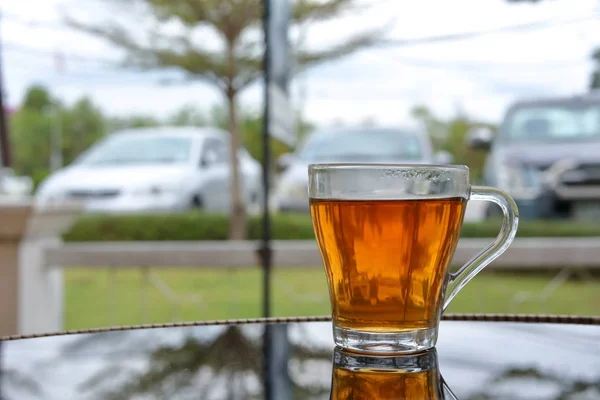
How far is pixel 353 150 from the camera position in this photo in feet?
12.9

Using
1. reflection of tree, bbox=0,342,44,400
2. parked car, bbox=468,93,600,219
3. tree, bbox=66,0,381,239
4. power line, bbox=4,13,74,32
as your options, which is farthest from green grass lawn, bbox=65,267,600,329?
power line, bbox=4,13,74,32

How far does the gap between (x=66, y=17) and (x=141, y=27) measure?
63 centimetres

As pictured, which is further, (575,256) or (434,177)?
(575,256)

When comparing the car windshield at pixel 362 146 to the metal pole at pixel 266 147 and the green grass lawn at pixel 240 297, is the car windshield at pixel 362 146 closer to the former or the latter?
the green grass lawn at pixel 240 297

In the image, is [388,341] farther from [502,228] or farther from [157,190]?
[157,190]

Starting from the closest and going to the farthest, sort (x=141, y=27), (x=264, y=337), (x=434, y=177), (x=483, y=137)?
(x=434, y=177), (x=264, y=337), (x=483, y=137), (x=141, y=27)

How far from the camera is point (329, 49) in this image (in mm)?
6238

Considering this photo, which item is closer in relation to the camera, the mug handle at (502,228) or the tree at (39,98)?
the mug handle at (502,228)

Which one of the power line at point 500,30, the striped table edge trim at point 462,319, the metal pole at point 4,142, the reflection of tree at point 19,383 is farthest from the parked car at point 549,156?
the reflection of tree at point 19,383

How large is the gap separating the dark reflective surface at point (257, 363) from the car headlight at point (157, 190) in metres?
3.53

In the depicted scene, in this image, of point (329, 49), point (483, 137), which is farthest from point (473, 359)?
point (329, 49)

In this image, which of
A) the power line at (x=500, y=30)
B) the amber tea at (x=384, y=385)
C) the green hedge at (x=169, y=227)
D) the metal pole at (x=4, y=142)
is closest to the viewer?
the amber tea at (x=384, y=385)

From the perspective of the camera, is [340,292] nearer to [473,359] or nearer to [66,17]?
[473,359]

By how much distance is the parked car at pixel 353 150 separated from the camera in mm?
3836
